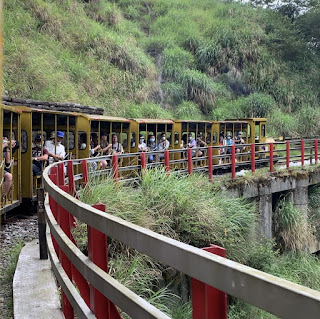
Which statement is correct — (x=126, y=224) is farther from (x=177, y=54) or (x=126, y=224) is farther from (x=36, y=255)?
(x=177, y=54)

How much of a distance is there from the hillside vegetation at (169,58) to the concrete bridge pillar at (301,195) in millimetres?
11382

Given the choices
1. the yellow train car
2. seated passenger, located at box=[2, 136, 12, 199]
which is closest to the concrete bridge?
the yellow train car

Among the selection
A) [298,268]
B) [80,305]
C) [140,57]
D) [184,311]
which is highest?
[140,57]

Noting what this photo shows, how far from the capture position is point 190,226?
777cm

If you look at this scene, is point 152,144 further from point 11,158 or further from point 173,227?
point 173,227

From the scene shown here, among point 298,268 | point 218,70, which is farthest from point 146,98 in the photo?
point 298,268

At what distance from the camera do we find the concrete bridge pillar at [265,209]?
43.2ft

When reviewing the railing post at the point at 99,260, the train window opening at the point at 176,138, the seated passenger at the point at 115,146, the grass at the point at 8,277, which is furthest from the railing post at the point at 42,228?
the train window opening at the point at 176,138

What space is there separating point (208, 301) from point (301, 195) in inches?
582

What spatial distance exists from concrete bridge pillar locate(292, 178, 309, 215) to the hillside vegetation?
1138 cm

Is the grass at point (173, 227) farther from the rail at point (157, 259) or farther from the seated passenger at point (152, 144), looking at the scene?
the seated passenger at point (152, 144)

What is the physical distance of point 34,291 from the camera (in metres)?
4.31

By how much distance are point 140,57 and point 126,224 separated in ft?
99.3

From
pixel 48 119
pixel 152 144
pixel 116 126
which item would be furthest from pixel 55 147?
pixel 152 144
